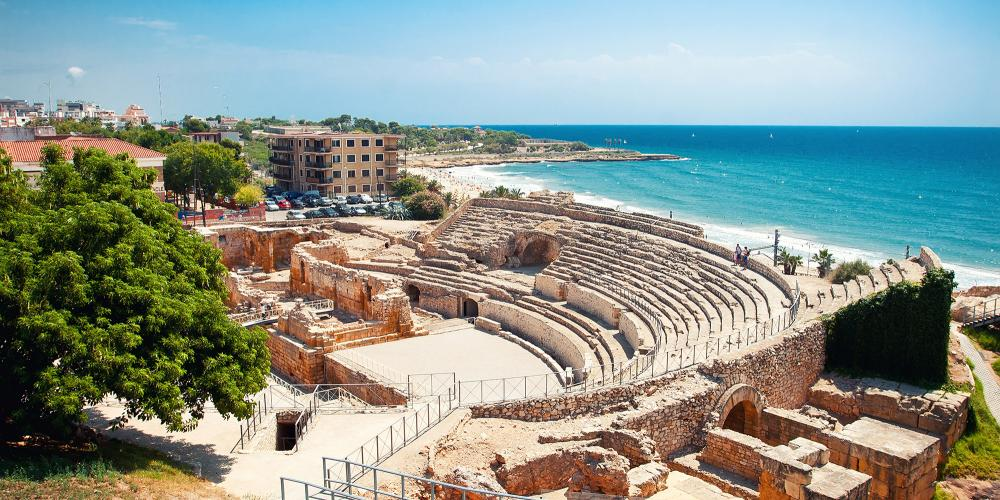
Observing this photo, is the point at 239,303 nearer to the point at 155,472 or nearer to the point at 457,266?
the point at 457,266

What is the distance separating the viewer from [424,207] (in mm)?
54750

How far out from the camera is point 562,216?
131ft

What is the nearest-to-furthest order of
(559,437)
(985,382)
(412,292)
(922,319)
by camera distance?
(559,437)
(922,319)
(985,382)
(412,292)

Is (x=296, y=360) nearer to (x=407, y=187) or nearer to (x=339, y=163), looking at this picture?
(x=407, y=187)

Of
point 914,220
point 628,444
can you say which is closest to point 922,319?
point 628,444

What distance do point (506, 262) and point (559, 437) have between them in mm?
22706

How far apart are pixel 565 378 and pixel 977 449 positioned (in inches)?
469

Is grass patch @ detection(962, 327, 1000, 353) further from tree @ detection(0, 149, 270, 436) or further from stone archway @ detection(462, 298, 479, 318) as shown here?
tree @ detection(0, 149, 270, 436)

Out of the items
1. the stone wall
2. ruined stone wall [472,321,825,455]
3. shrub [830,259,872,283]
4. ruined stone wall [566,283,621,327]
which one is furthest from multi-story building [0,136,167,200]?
shrub [830,259,872,283]

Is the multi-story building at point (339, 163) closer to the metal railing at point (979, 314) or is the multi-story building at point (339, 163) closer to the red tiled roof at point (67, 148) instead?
the red tiled roof at point (67, 148)

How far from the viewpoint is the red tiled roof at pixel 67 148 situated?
40.7m

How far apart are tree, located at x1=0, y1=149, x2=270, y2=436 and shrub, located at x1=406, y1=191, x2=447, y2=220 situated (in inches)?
1449

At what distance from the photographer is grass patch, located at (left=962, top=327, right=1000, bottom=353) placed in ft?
90.7

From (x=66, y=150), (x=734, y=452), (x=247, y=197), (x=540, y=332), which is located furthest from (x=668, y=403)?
(x=247, y=197)
